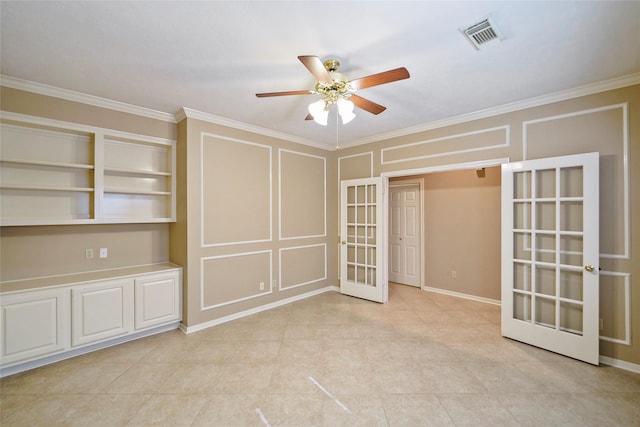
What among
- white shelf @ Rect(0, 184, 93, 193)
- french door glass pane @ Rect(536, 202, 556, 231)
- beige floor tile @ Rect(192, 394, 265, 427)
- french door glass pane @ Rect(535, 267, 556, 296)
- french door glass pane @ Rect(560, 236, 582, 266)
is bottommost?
beige floor tile @ Rect(192, 394, 265, 427)

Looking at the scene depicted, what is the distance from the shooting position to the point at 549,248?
2807 millimetres

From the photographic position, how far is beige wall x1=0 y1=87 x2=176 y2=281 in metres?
2.56

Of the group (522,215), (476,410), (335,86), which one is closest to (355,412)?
(476,410)

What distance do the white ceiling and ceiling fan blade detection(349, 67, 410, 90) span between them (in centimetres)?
29

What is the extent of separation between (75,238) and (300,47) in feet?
10.3

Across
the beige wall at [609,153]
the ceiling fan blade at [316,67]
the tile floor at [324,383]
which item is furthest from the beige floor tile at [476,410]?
the ceiling fan blade at [316,67]

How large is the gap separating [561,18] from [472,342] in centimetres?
300

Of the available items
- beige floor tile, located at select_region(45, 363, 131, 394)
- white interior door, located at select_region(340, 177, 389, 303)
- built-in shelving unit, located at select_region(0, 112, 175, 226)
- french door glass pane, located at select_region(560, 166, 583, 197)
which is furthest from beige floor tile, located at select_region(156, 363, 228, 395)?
french door glass pane, located at select_region(560, 166, 583, 197)

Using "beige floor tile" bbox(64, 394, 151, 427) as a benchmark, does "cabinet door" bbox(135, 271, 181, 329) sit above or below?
above

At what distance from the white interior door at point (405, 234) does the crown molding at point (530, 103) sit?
1562 mm

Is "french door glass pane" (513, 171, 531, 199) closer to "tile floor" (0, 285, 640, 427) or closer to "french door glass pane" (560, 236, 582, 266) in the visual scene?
"french door glass pane" (560, 236, 582, 266)

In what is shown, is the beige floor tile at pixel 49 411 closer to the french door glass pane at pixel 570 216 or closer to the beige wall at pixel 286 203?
the beige wall at pixel 286 203

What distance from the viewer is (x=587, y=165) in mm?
2512

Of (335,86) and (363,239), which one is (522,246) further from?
(335,86)
